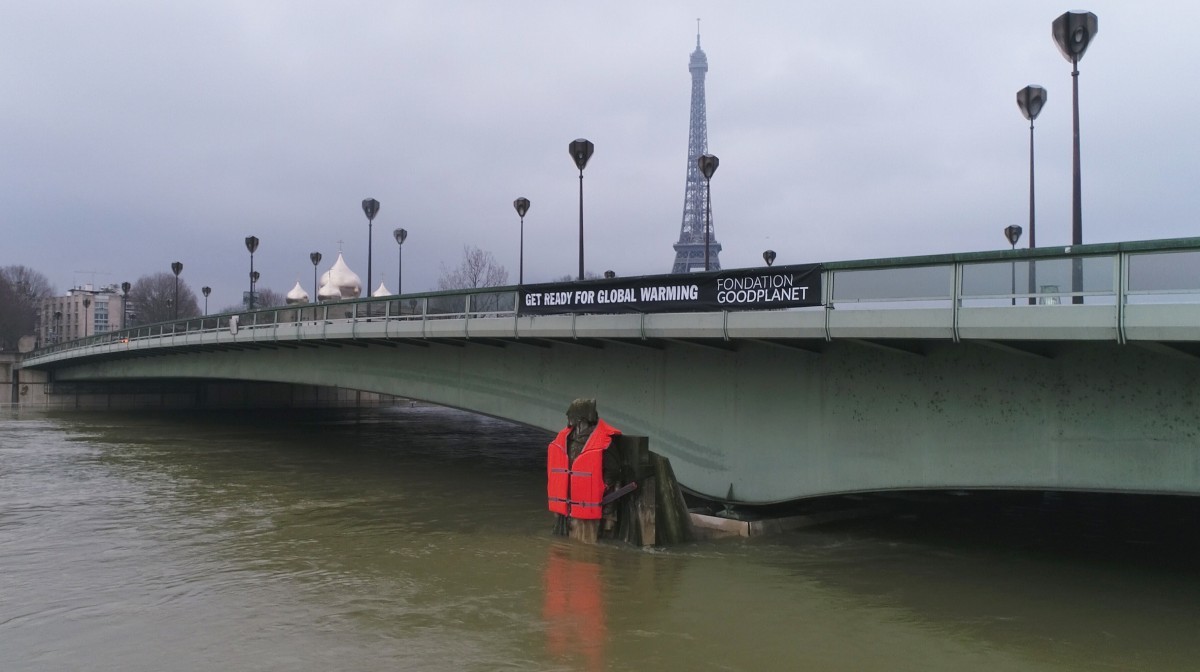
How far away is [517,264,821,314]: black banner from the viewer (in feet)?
47.3

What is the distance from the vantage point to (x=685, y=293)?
1622 centimetres

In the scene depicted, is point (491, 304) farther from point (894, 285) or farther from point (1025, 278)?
point (1025, 278)

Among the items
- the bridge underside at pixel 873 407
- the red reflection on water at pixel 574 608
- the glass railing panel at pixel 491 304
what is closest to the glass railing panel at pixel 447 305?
the glass railing panel at pixel 491 304

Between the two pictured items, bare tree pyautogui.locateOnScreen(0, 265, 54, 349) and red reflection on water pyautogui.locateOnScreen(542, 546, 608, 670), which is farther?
bare tree pyautogui.locateOnScreen(0, 265, 54, 349)

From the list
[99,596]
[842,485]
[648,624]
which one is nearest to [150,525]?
[99,596]

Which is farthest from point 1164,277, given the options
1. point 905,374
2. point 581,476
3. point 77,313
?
point 77,313

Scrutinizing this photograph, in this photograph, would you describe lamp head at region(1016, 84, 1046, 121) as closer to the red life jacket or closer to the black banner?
the black banner

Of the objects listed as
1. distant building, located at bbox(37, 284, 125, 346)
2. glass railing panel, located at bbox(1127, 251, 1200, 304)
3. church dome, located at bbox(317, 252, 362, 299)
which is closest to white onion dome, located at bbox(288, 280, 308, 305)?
church dome, located at bbox(317, 252, 362, 299)

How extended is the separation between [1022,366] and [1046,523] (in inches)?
293

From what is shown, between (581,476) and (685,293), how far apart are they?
3.91 metres

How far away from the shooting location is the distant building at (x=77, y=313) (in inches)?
6152

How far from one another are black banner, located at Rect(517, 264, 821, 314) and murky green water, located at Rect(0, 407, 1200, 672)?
4.36 metres

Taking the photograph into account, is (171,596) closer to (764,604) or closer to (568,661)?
(568,661)

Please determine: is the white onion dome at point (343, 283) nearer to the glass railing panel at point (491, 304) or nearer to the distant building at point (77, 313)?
the glass railing panel at point (491, 304)
